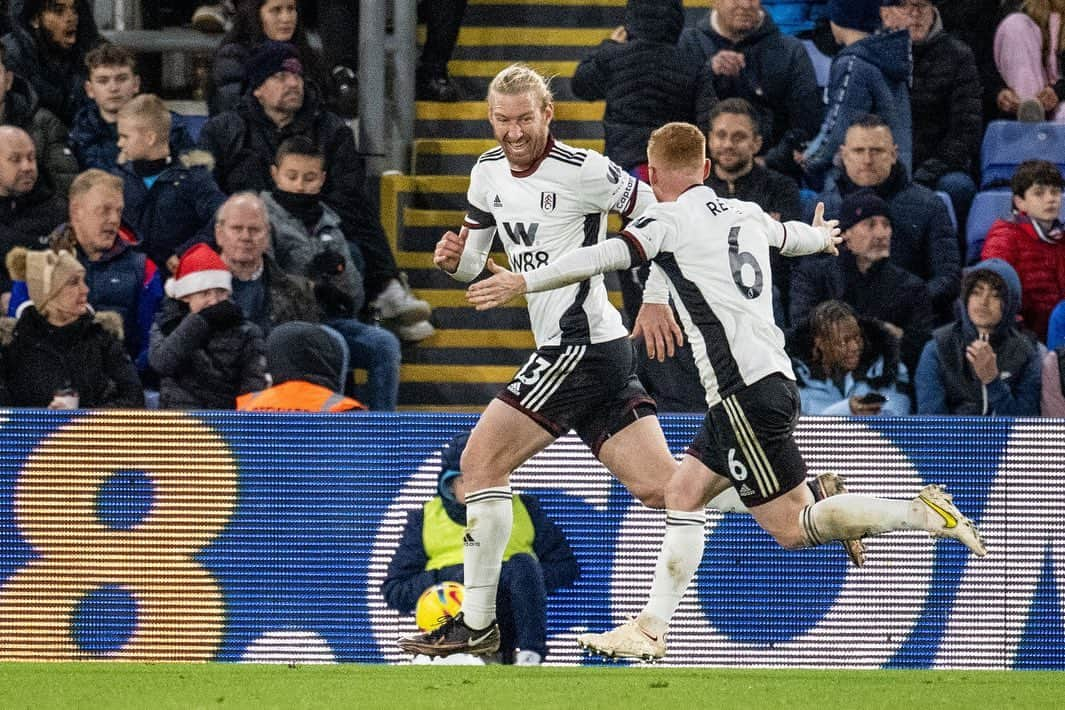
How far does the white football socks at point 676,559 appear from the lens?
7.16 m

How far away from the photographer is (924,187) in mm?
10375

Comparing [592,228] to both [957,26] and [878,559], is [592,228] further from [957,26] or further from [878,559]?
[957,26]

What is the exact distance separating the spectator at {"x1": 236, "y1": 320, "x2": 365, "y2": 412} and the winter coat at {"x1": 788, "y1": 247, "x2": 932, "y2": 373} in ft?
7.94

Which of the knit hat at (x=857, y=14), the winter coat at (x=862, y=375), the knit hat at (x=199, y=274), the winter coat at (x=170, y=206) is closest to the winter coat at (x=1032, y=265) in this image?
the winter coat at (x=862, y=375)

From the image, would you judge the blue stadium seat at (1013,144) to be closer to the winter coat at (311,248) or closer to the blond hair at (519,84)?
the winter coat at (311,248)

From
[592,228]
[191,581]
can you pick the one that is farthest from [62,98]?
[592,228]

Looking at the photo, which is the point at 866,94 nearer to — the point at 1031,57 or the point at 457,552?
the point at 1031,57

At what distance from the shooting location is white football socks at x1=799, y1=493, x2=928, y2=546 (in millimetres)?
7051

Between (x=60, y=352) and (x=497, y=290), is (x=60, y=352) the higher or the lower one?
the lower one

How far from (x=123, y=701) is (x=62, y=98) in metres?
5.41

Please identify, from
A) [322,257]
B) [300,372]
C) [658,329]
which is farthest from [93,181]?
[658,329]

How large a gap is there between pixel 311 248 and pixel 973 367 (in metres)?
3.45

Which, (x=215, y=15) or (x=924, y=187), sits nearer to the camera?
(x=924, y=187)

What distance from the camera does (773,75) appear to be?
10695mm
